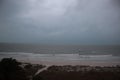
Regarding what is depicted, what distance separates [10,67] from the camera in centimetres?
568

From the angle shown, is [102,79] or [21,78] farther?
[102,79]

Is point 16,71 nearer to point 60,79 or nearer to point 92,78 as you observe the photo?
point 60,79

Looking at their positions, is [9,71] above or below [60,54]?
below

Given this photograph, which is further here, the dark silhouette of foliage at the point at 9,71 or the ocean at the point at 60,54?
the ocean at the point at 60,54

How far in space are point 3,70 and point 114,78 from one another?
165 inches

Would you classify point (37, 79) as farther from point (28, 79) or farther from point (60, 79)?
point (60, 79)

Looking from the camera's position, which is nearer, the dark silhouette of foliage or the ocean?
the dark silhouette of foliage

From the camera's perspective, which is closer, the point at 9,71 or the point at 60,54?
the point at 9,71

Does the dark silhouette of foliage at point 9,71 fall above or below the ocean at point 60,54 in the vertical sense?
below

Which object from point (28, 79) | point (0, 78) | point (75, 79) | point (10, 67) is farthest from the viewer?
point (75, 79)

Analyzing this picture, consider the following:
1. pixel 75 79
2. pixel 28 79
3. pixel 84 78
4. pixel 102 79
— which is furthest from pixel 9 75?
pixel 102 79

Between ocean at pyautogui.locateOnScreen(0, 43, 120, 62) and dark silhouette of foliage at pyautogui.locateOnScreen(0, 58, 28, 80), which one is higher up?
ocean at pyautogui.locateOnScreen(0, 43, 120, 62)

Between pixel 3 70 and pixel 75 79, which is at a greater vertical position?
pixel 3 70

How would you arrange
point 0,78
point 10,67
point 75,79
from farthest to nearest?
point 75,79
point 10,67
point 0,78
